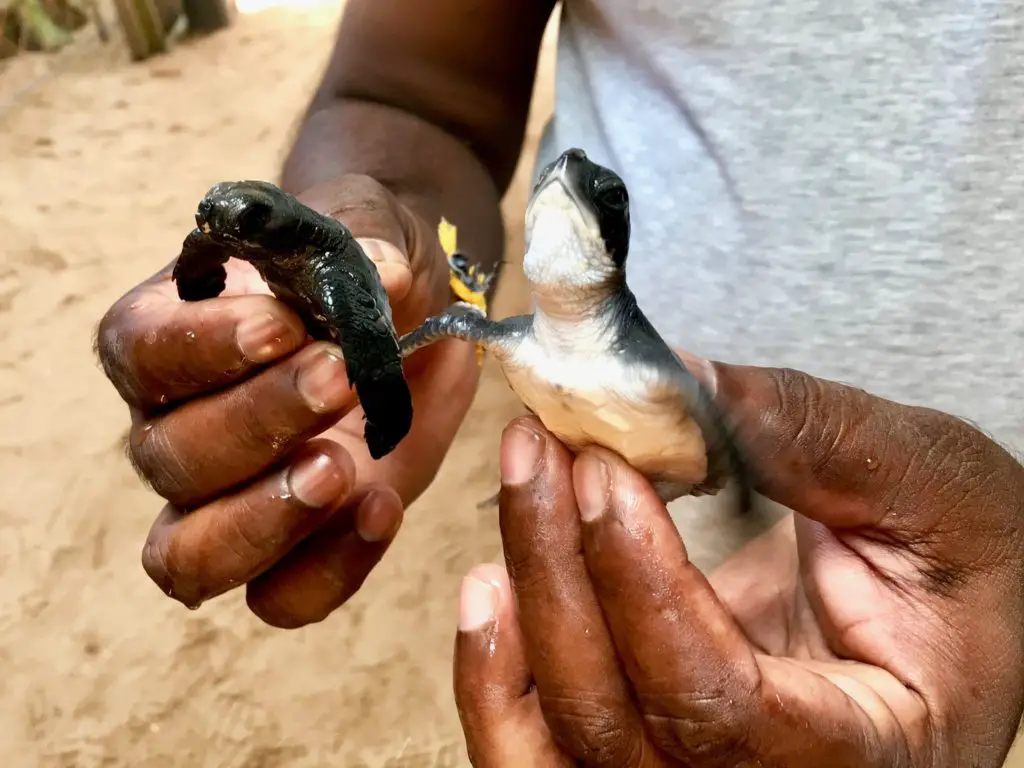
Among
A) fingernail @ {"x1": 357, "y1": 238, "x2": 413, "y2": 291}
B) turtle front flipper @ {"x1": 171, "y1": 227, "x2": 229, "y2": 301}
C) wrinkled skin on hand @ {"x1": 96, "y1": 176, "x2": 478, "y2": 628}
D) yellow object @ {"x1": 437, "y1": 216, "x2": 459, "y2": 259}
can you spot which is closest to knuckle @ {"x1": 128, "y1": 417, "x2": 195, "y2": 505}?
wrinkled skin on hand @ {"x1": 96, "y1": 176, "x2": 478, "y2": 628}

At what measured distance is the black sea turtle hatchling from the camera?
0.54m

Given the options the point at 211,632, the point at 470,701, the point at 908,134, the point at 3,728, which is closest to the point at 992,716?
the point at 470,701

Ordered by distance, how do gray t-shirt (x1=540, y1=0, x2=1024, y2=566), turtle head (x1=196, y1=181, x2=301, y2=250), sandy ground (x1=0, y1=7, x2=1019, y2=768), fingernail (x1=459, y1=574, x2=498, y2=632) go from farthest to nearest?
sandy ground (x1=0, y1=7, x2=1019, y2=768)
gray t-shirt (x1=540, y1=0, x2=1024, y2=566)
fingernail (x1=459, y1=574, x2=498, y2=632)
turtle head (x1=196, y1=181, x2=301, y2=250)

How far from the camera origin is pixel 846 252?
82cm

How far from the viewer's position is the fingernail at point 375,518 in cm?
76

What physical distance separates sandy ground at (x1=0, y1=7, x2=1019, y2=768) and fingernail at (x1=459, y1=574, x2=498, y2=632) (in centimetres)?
66

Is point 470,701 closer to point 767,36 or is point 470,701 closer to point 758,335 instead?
point 758,335

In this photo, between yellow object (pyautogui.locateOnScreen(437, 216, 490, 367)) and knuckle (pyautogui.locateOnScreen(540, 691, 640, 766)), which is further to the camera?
yellow object (pyautogui.locateOnScreen(437, 216, 490, 367))

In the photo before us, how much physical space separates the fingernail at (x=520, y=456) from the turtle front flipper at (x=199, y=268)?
0.79 ft

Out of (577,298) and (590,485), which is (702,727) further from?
A: (577,298)

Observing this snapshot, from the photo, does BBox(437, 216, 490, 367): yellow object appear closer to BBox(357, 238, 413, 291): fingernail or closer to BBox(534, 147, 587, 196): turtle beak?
BBox(357, 238, 413, 291): fingernail

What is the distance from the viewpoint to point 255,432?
62cm

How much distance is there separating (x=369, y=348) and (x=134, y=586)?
1.03 meters

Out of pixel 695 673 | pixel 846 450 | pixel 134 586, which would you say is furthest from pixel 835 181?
pixel 134 586
